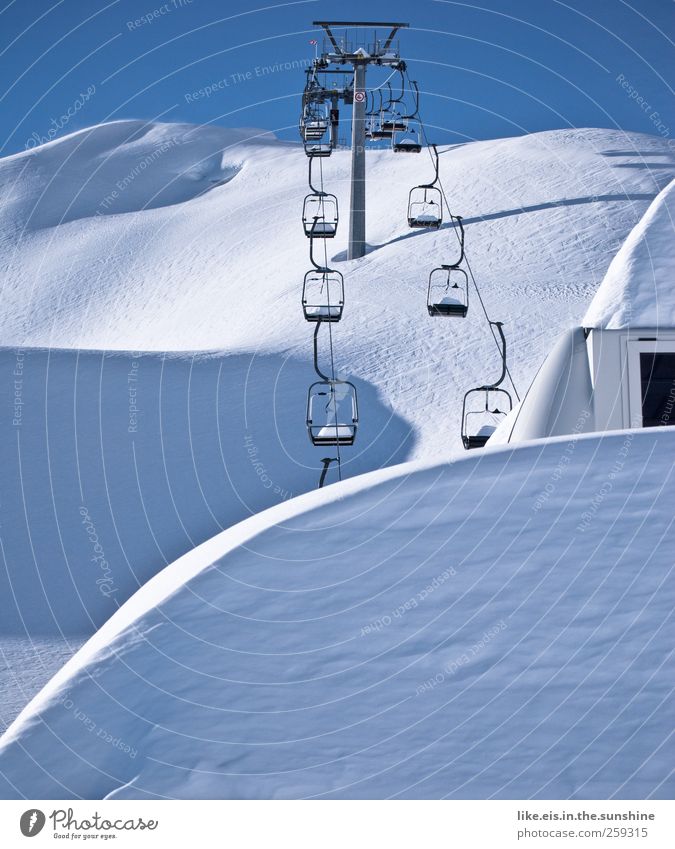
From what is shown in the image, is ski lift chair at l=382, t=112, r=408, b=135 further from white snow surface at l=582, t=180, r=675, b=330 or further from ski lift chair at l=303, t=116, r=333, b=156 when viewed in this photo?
white snow surface at l=582, t=180, r=675, b=330

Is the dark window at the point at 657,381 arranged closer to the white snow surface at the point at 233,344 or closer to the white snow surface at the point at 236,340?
the white snow surface at the point at 236,340

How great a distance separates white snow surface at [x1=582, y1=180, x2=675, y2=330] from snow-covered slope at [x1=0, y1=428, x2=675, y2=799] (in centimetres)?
302

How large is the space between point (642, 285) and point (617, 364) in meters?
0.65

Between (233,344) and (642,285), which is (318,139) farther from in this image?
(642,285)

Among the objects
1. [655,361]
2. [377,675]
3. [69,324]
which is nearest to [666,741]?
[377,675]

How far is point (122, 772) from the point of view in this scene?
3578mm

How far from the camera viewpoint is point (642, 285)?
25.1 feet

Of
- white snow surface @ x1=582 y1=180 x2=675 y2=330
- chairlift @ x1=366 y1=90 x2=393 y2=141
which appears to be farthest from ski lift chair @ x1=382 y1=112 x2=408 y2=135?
white snow surface @ x1=582 y1=180 x2=675 y2=330

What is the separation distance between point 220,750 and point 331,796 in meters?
0.44

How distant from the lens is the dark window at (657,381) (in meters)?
7.45

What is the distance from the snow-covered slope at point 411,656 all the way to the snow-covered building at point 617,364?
9.37 feet

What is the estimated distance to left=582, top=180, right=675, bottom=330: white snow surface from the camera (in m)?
7.44

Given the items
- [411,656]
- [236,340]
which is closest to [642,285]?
[411,656]

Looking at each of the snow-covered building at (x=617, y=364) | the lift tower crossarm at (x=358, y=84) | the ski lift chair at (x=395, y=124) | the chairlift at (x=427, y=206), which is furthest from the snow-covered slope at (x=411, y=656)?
the lift tower crossarm at (x=358, y=84)
